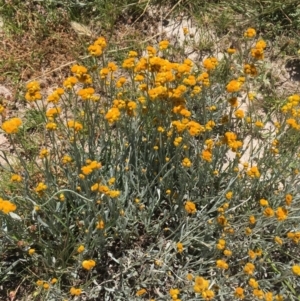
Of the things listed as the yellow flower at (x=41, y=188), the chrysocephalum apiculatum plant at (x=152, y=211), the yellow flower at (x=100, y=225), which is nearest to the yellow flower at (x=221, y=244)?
the chrysocephalum apiculatum plant at (x=152, y=211)

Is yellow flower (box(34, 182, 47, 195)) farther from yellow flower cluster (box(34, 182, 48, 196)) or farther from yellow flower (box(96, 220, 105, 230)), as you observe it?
yellow flower (box(96, 220, 105, 230))

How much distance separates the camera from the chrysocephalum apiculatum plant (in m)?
2.15

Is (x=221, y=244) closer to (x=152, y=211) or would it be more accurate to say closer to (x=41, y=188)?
(x=152, y=211)

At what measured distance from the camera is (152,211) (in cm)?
235

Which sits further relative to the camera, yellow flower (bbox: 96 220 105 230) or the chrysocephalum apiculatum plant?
the chrysocephalum apiculatum plant

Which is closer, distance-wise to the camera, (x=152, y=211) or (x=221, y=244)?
(x=221, y=244)

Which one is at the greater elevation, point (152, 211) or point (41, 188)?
point (41, 188)

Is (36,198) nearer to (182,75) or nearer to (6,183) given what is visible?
(6,183)

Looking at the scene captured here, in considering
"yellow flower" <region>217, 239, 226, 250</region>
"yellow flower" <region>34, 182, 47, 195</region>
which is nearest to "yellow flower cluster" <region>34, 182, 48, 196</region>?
"yellow flower" <region>34, 182, 47, 195</region>

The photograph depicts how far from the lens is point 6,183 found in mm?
2676

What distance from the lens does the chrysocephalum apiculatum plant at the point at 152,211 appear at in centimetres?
215

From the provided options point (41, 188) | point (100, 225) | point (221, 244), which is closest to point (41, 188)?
point (41, 188)

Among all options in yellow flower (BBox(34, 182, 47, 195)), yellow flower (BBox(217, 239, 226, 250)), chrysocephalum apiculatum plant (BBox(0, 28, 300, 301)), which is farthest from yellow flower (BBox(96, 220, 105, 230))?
yellow flower (BBox(217, 239, 226, 250))

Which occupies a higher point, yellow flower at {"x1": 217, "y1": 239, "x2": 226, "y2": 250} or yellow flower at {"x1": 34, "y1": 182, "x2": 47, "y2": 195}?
yellow flower at {"x1": 34, "y1": 182, "x2": 47, "y2": 195}
